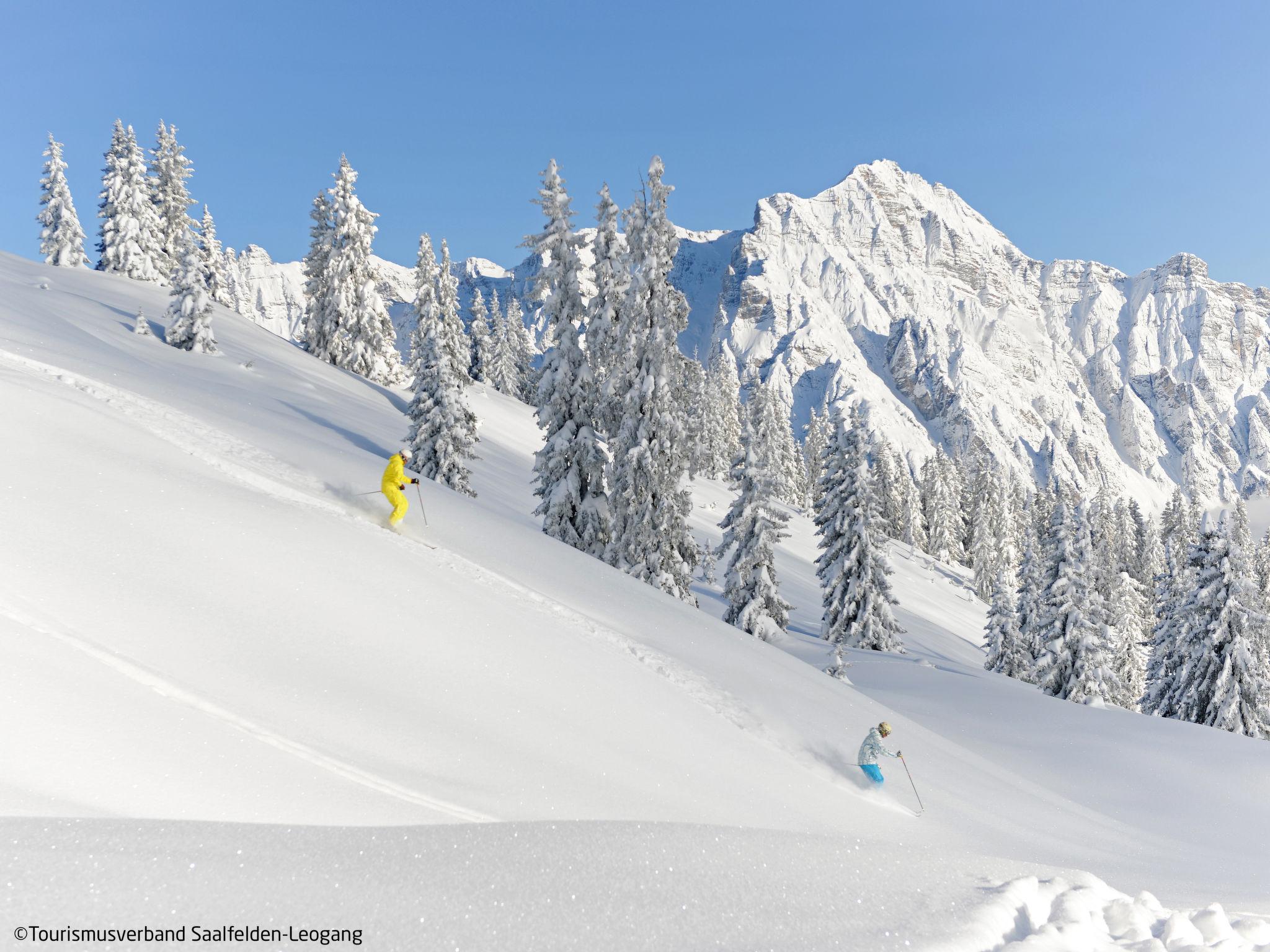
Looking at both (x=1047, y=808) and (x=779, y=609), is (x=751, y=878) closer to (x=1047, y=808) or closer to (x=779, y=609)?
(x=1047, y=808)

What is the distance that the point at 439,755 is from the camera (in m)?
7.26

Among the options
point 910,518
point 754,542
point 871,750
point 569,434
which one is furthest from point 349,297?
point 910,518

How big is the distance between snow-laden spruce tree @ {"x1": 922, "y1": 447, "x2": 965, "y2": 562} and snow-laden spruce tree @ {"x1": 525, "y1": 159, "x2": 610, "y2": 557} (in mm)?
69315

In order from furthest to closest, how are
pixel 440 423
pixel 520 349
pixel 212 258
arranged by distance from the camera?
pixel 520 349, pixel 212 258, pixel 440 423

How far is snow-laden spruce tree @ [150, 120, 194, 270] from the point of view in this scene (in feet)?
186

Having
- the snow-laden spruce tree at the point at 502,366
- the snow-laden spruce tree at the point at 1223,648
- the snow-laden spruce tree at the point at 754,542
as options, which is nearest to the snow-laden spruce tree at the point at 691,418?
the snow-laden spruce tree at the point at 754,542

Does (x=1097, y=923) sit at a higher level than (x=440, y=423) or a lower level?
lower

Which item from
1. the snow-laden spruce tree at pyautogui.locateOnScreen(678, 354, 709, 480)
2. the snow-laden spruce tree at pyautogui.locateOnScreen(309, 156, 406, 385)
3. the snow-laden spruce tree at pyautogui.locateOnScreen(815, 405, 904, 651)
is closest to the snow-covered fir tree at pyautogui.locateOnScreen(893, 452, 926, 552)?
the snow-laden spruce tree at pyautogui.locateOnScreen(815, 405, 904, 651)

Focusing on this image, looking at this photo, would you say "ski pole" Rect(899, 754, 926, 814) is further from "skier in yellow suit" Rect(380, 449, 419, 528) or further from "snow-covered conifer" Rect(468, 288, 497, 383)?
"snow-covered conifer" Rect(468, 288, 497, 383)

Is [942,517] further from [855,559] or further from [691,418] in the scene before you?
[691,418]

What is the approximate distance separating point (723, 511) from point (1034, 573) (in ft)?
76.0

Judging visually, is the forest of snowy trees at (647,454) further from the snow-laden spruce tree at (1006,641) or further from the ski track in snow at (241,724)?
the ski track in snow at (241,724)

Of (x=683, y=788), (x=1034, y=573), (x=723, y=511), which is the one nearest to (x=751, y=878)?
(x=683, y=788)

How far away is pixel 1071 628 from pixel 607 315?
22.6 m
